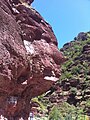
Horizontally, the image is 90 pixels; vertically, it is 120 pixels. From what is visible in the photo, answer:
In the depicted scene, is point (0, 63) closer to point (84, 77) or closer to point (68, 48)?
point (84, 77)

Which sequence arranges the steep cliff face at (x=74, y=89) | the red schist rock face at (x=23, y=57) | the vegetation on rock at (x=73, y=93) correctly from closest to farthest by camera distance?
the red schist rock face at (x=23, y=57) → the vegetation on rock at (x=73, y=93) → the steep cliff face at (x=74, y=89)

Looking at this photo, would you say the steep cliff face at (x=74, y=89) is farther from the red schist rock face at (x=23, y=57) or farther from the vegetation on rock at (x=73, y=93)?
the red schist rock face at (x=23, y=57)

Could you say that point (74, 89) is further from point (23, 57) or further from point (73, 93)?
point (23, 57)

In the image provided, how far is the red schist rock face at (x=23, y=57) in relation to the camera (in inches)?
627

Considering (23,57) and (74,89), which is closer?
(23,57)

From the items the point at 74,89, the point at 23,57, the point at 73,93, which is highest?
the point at 74,89

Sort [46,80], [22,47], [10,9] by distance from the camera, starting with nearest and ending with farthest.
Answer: [22,47] → [10,9] → [46,80]

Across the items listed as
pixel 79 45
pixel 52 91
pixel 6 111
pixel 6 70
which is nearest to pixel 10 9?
pixel 6 70

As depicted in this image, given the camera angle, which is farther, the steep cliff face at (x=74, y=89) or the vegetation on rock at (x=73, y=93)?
the steep cliff face at (x=74, y=89)

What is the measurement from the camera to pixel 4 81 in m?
15.9

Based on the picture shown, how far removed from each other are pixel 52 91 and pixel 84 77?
11.7m

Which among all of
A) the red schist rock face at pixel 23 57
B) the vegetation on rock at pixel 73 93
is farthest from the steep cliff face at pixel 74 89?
the red schist rock face at pixel 23 57

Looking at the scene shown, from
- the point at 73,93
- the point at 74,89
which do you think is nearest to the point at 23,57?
the point at 73,93

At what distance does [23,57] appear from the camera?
16703 mm
